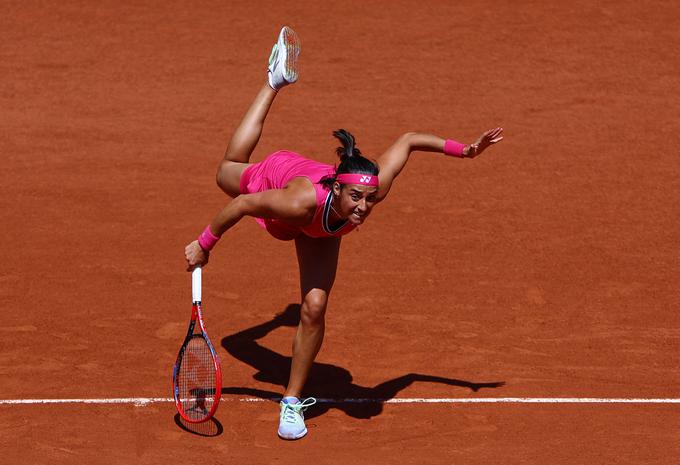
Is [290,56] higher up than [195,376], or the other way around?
[290,56]

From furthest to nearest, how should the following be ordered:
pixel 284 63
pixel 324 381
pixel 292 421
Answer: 1. pixel 284 63
2. pixel 324 381
3. pixel 292 421

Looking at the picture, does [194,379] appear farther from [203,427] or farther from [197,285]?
[197,285]

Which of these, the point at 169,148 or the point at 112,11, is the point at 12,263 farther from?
the point at 112,11

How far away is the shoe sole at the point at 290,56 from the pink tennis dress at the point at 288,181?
72cm

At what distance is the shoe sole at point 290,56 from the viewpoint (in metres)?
9.05

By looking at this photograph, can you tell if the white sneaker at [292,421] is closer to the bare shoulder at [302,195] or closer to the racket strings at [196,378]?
the racket strings at [196,378]


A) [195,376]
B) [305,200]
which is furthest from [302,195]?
[195,376]

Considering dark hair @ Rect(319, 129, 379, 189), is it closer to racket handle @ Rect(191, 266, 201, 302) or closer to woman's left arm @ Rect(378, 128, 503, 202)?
woman's left arm @ Rect(378, 128, 503, 202)

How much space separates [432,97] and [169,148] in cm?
316

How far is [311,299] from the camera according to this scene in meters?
8.04

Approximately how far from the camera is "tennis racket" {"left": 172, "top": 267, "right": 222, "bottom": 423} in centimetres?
798

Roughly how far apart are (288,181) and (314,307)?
83 cm

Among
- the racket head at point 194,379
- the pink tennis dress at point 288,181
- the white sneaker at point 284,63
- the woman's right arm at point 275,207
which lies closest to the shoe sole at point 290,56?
the white sneaker at point 284,63

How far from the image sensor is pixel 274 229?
827 cm
